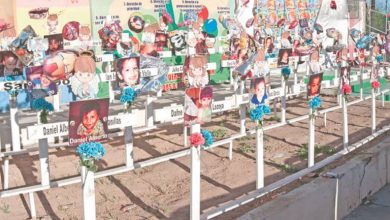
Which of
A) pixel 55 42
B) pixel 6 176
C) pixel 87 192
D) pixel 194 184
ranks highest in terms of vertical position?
pixel 55 42

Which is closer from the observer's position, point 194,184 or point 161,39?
point 194,184

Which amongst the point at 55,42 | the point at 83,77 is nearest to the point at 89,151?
the point at 83,77

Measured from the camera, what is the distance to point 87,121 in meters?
4.15

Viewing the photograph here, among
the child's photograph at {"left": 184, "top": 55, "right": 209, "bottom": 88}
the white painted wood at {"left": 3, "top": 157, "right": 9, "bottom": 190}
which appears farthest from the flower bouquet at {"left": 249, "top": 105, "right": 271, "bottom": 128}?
the white painted wood at {"left": 3, "top": 157, "right": 9, "bottom": 190}

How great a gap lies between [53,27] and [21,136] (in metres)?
3.05

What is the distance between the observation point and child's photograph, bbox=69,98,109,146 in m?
4.09

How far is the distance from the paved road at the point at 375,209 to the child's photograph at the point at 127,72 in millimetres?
2605

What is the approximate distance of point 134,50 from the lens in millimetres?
8617

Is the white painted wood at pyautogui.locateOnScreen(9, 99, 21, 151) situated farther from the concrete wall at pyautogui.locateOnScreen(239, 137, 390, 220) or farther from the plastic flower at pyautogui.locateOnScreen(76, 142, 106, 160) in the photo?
the concrete wall at pyautogui.locateOnScreen(239, 137, 390, 220)

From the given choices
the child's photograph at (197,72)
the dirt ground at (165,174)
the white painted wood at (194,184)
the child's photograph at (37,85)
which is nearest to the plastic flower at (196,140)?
the white painted wood at (194,184)

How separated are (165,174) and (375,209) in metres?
2.36

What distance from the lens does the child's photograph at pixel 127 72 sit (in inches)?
239

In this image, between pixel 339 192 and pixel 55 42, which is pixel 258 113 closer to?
pixel 339 192

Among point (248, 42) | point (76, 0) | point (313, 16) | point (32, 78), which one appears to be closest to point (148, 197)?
point (32, 78)
